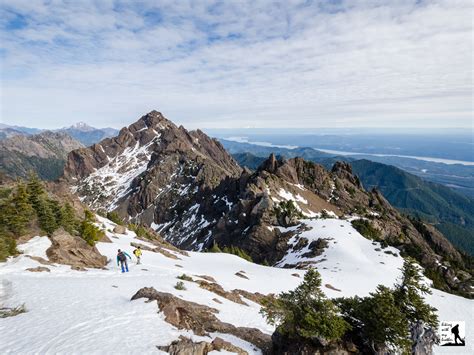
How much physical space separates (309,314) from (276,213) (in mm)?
70494

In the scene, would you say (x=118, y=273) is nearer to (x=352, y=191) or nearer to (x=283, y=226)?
(x=283, y=226)

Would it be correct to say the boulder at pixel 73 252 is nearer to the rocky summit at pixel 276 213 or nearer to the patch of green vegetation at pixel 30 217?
the patch of green vegetation at pixel 30 217

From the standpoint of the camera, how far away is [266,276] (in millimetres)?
39344

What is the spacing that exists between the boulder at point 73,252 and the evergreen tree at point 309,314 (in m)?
19.1

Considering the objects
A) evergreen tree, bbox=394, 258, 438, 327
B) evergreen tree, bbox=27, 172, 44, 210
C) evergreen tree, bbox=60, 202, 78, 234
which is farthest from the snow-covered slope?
evergreen tree, bbox=394, 258, 438, 327

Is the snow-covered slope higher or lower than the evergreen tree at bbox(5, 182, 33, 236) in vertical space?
lower

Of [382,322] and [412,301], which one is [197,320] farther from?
[412,301]

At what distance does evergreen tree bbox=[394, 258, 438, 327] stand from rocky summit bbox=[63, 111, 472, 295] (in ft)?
138

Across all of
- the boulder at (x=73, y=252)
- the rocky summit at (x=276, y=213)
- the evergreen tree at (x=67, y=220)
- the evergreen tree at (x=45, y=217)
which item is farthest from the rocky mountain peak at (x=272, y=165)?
the evergreen tree at (x=45, y=217)

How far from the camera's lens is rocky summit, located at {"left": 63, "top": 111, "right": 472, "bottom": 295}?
219 feet

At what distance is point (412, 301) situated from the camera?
48.1ft

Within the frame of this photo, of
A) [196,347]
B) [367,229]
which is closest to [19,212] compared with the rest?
[196,347]

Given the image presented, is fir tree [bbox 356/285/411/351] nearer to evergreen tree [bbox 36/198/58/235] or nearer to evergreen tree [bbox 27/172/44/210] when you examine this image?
evergreen tree [bbox 36/198/58/235]

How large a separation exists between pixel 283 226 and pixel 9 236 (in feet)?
207
